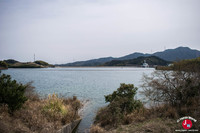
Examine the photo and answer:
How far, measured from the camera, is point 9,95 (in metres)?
7.83

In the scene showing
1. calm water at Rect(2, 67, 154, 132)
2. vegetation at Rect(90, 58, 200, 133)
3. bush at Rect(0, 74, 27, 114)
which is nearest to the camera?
bush at Rect(0, 74, 27, 114)

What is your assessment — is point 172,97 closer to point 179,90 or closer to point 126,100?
point 179,90

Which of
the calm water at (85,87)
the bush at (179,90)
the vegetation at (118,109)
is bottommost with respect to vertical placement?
the calm water at (85,87)

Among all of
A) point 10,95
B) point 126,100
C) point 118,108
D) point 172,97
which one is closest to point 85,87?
point 126,100

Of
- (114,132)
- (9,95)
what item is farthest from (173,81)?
(9,95)

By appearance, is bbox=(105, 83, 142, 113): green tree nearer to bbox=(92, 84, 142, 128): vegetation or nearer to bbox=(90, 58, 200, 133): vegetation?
bbox=(92, 84, 142, 128): vegetation

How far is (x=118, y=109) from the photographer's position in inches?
393

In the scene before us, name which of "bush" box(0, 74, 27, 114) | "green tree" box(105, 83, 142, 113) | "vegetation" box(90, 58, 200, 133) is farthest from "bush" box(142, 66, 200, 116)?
"bush" box(0, 74, 27, 114)

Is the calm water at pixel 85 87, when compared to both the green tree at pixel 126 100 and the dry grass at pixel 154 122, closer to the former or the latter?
the green tree at pixel 126 100

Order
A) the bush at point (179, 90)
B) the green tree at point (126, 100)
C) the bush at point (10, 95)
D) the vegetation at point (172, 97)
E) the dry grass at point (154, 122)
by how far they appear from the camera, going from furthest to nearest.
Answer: the green tree at point (126, 100) → the bush at point (179, 90) → the vegetation at point (172, 97) → the bush at point (10, 95) → the dry grass at point (154, 122)

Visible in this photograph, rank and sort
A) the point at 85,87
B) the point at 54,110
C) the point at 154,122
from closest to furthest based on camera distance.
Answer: the point at 154,122 < the point at 54,110 < the point at 85,87

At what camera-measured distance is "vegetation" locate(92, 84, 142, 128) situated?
9.60 meters

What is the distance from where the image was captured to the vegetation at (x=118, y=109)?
9.60 m

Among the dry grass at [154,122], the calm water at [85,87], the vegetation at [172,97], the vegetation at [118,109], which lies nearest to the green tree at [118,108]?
the vegetation at [118,109]
